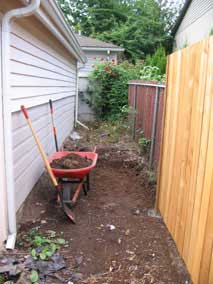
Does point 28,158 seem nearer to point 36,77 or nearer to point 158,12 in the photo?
point 36,77

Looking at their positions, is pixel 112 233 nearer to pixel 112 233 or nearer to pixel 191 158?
pixel 112 233

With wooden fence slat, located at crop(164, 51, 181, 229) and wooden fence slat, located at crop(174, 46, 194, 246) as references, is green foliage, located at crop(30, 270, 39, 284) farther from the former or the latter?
wooden fence slat, located at crop(164, 51, 181, 229)

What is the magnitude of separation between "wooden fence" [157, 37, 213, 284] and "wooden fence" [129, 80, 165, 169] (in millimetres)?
1502

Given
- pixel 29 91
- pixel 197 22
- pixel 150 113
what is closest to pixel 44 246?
pixel 29 91

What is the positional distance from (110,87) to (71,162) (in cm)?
706

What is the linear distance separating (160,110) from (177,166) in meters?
2.10

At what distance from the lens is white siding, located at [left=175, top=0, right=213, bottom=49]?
12.0 m

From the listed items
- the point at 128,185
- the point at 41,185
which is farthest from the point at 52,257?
the point at 128,185

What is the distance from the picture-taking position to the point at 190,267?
2404 millimetres

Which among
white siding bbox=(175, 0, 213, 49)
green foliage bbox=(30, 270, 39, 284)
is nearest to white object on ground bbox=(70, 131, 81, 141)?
green foliage bbox=(30, 270, 39, 284)

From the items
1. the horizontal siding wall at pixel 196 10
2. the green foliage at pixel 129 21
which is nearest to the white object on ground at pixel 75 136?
the horizontal siding wall at pixel 196 10

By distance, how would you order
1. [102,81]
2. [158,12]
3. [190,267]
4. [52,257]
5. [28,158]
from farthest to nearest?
[158,12], [102,81], [28,158], [52,257], [190,267]

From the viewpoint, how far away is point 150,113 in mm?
5859

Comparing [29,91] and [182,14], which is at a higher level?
[182,14]
